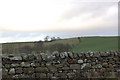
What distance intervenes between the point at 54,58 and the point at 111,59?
222cm

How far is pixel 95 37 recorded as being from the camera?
27.4 meters

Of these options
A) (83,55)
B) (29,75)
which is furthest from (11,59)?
(83,55)

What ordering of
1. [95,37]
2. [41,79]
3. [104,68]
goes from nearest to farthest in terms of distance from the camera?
1. [41,79]
2. [104,68]
3. [95,37]

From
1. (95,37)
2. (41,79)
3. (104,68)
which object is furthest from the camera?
(95,37)

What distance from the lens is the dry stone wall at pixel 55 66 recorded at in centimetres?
885

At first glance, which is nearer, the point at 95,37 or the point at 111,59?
the point at 111,59

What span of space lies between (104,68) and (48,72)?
212 cm

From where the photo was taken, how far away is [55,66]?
8.95m

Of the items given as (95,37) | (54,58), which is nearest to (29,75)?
(54,58)

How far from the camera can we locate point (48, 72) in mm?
8922

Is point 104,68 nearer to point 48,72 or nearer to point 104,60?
point 104,60

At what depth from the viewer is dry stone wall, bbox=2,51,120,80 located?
8.85 metres

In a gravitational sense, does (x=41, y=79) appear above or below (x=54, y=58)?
below

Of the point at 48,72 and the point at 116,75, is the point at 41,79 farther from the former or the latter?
the point at 116,75
